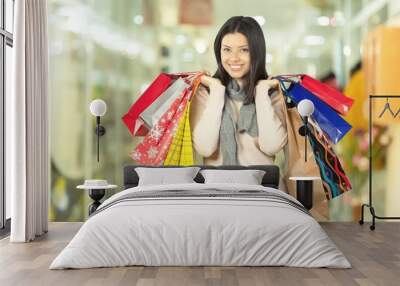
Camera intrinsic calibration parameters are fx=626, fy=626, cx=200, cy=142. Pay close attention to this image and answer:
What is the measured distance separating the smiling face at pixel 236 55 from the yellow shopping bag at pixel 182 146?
25.9 inches

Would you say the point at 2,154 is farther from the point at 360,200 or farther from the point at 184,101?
the point at 360,200

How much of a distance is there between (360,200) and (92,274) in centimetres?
398

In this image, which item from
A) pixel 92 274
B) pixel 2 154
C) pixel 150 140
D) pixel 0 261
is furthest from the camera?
pixel 150 140

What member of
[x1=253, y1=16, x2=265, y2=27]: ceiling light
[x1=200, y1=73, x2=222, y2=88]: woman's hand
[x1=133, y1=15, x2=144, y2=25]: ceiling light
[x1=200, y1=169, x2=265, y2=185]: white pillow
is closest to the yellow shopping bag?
[x1=200, y1=73, x2=222, y2=88]: woman's hand

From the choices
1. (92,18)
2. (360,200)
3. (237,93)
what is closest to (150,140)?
(237,93)

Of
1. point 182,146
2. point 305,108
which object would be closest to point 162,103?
point 182,146

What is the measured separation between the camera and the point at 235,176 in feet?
20.8

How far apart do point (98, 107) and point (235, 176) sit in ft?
5.76

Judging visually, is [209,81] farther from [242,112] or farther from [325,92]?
[325,92]

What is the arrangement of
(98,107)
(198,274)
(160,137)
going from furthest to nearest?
(160,137) < (98,107) < (198,274)

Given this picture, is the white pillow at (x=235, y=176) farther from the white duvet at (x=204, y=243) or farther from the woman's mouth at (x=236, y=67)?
the white duvet at (x=204, y=243)

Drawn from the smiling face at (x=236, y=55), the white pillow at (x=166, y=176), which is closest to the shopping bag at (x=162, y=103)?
the smiling face at (x=236, y=55)

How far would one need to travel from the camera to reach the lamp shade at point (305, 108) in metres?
6.70

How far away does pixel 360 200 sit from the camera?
7.21 meters
